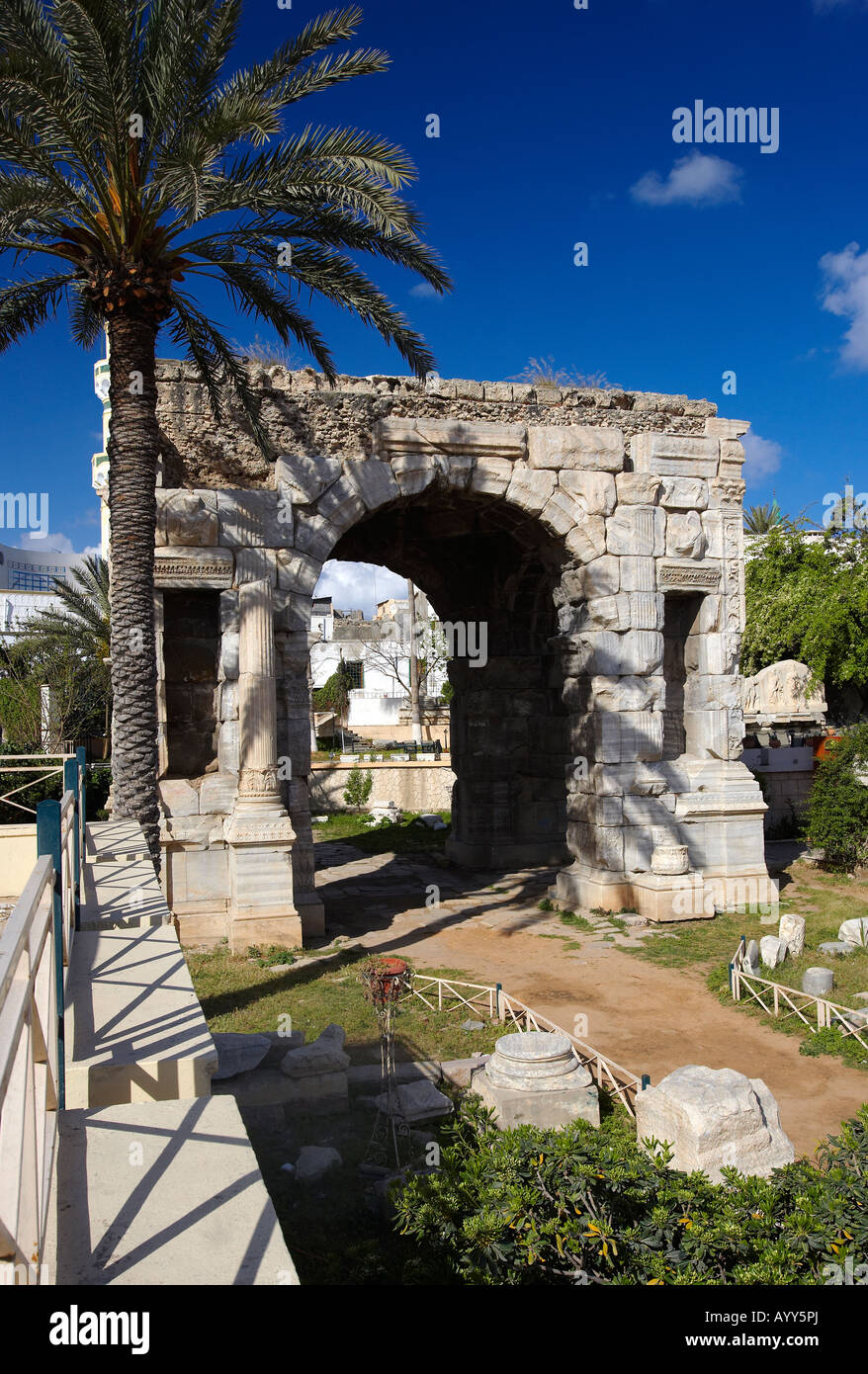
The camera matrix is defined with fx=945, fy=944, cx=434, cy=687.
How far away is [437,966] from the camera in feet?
30.9

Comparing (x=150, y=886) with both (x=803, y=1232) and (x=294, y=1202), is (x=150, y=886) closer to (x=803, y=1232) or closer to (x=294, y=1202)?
(x=294, y=1202)

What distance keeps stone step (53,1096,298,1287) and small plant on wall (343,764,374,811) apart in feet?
63.4

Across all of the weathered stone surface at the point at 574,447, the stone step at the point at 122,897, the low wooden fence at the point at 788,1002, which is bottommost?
the low wooden fence at the point at 788,1002

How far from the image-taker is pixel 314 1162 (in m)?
4.96

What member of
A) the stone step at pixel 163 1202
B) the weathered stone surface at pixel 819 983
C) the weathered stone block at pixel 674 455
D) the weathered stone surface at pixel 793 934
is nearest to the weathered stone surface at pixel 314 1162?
the stone step at pixel 163 1202

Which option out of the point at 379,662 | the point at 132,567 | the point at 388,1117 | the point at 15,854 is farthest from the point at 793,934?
the point at 379,662

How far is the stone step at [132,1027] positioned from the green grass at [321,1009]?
2.77 metres

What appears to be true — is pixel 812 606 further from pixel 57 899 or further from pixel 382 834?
pixel 57 899

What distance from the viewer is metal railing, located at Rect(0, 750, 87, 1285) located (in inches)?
71.7

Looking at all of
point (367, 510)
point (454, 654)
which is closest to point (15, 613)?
point (454, 654)

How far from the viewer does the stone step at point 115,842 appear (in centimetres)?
686

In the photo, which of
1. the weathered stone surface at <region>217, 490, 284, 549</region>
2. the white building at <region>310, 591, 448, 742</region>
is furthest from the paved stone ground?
the white building at <region>310, 591, 448, 742</region>

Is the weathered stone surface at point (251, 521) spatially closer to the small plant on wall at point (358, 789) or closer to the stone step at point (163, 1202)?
the stone step at point (163, 1202)

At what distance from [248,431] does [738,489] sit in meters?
6.35
